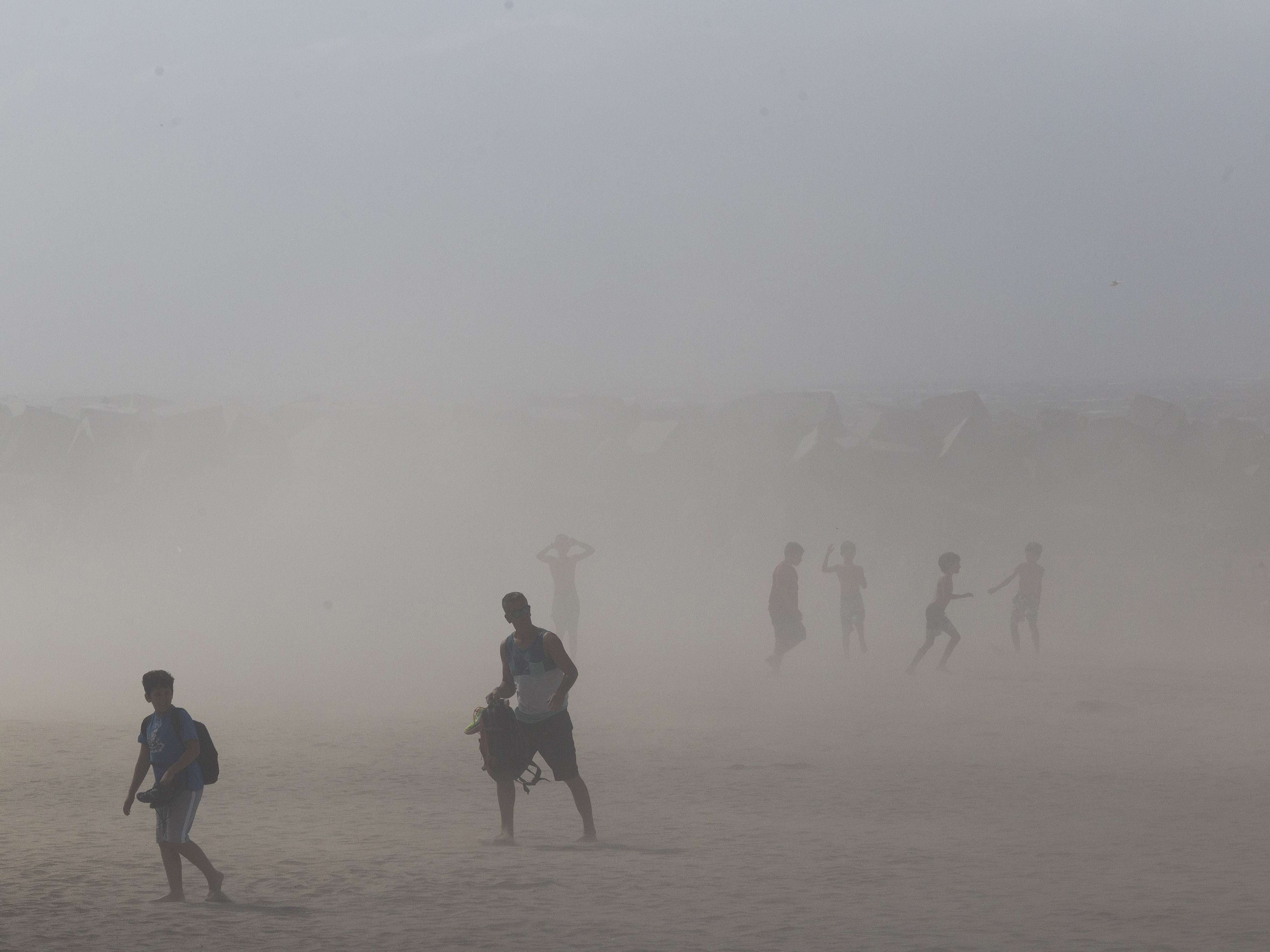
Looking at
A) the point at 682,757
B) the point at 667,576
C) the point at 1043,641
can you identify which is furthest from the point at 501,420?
the point at 682,757

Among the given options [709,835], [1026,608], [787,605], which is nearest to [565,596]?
[787,605]

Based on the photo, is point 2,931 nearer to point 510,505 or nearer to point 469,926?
point 469,926

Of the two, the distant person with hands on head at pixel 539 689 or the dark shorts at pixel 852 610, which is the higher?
the dark shorts at pixel 852 610

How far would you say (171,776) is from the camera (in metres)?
6.37

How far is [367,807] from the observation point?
9102mm

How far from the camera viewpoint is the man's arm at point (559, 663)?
7434 mm

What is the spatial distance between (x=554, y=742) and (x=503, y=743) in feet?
0.93

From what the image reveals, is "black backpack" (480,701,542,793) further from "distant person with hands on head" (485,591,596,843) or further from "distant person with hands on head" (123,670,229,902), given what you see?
"distant person with hands on head" (123,670,229,902)

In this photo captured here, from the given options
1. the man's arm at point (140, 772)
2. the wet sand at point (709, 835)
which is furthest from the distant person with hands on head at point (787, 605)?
the man's arm at point (140, 772)

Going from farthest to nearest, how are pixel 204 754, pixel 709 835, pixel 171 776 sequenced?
pixel 709 835
pixel 204 754
pixel 171 776

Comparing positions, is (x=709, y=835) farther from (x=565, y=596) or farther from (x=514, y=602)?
(x=565, y=596)

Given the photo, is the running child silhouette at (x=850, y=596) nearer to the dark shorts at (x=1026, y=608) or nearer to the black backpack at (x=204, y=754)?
the dark shorts at (x=1026, y=608)

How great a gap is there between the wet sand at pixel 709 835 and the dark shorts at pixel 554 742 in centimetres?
47

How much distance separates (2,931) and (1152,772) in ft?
24.0
